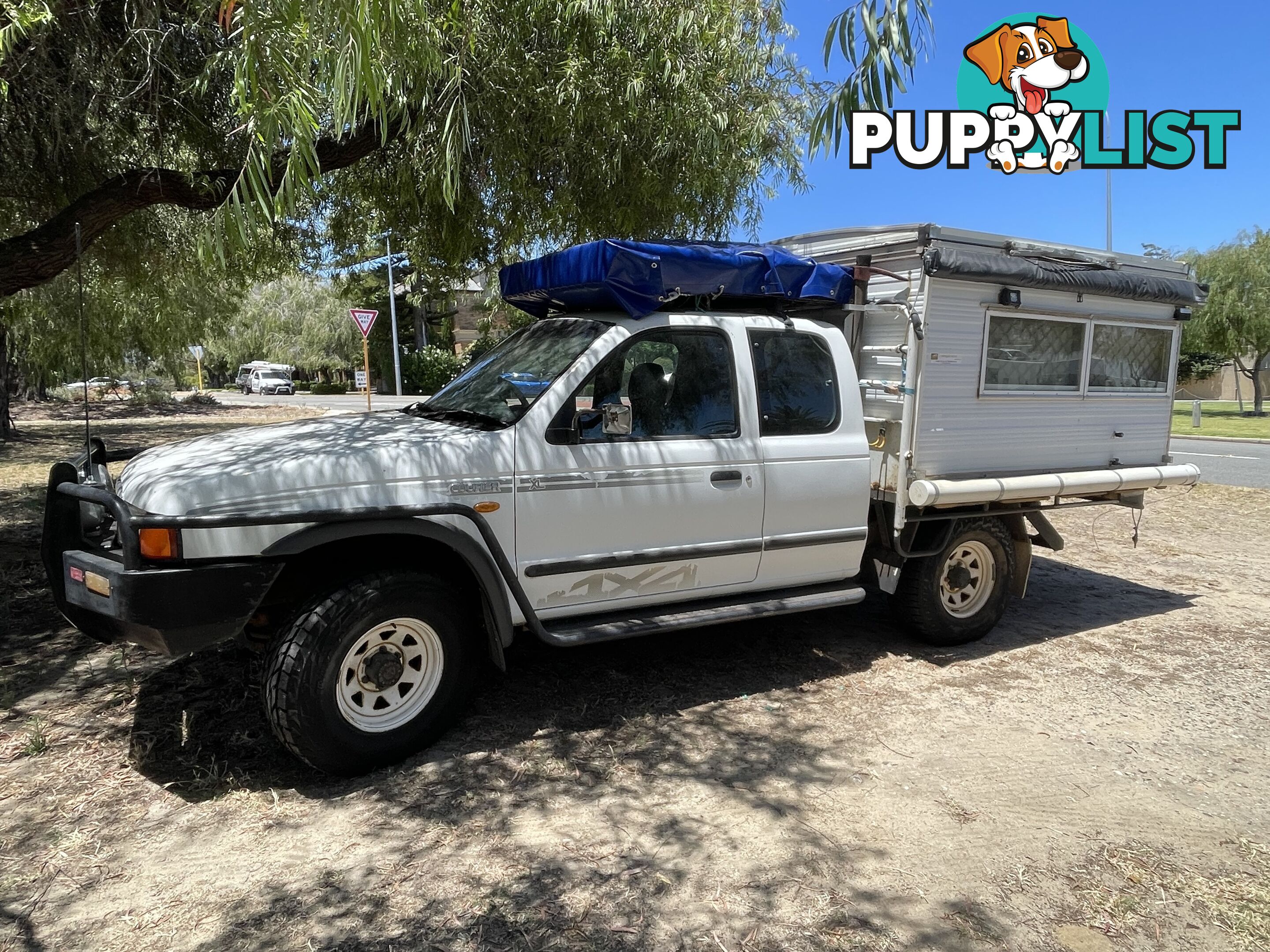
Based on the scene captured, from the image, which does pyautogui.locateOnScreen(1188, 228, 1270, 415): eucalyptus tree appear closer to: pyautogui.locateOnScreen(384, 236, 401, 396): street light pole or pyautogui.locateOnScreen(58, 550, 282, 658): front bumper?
pyautogui.locateOnScreen(384, 236, 401, 396): street light pole

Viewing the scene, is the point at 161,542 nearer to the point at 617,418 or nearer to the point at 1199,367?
the point at 617,418

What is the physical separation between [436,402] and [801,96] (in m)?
5.65

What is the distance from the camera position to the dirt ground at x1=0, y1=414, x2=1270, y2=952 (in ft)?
9.56

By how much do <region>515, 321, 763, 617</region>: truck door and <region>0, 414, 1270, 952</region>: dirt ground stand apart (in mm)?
760

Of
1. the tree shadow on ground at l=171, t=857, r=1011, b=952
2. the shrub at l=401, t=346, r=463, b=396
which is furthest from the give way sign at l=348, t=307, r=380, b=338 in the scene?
Answer: the shrub at l=401, t=346, r=463, b=396

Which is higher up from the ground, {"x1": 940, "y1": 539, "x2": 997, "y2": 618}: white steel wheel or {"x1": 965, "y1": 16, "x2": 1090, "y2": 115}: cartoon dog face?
{"x1": 965, "y1": 16, "x2": 1090, "y2": 115}: cartoon dog face

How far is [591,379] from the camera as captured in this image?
14.3ft

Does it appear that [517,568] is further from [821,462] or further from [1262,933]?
[1262,933]

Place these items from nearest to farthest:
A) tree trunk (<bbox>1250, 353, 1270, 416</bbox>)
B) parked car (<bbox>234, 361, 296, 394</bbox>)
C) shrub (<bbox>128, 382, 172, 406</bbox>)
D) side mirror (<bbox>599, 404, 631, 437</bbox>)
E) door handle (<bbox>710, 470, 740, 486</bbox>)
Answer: side mirror (<bbox>599, 404, 631, 437</bbox>) < door handle (<bbox>710, 470, 740, 486</bbox>) < shrub (<bbox>128, 382, 172, 406</bbox>) < tree trunk (<bbox>1250, 353, 1270, 416</bbox>) < parked car (<bbox>234, 361, 296, 394</bbox>)

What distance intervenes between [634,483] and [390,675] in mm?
1471

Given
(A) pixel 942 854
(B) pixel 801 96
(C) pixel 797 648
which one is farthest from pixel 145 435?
(A) pixel 942 854

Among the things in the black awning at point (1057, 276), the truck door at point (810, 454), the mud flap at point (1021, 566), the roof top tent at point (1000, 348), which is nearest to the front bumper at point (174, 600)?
the truck door at point (810, 454)

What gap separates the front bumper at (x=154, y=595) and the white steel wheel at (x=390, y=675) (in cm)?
50

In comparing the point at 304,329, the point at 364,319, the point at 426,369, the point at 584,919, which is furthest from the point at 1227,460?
the point at 304,329
